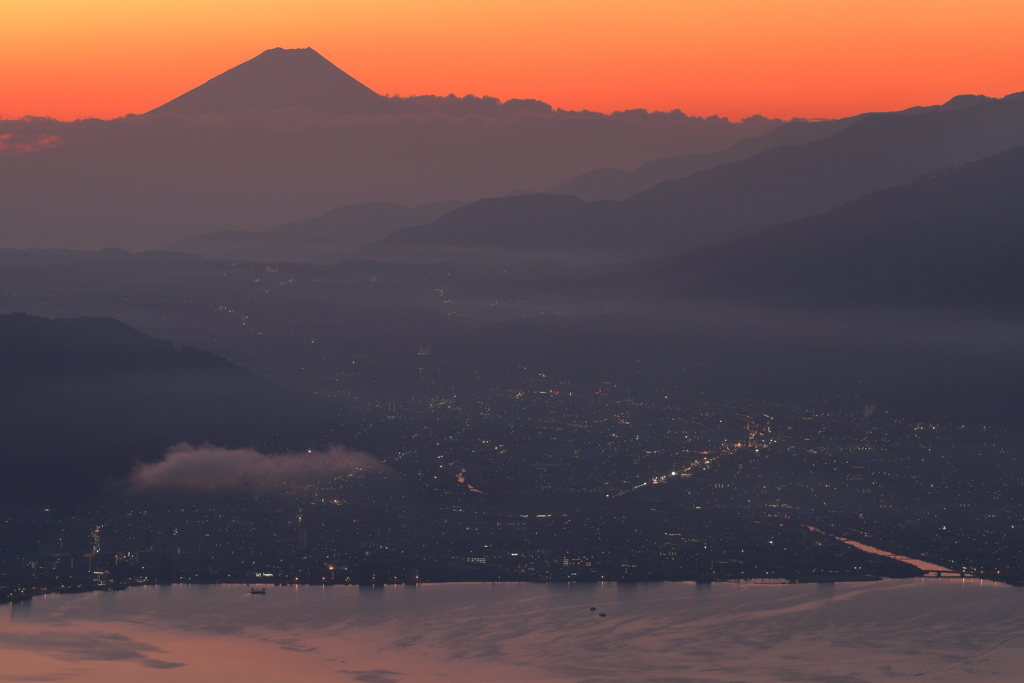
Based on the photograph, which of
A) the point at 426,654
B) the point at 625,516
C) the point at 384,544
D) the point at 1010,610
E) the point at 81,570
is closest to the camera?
the point at 426,654

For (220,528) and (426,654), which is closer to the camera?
(426,654)

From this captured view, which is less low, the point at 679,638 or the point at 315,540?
the point at 315,540

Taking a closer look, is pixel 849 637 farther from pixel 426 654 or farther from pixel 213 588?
pixel 213 588

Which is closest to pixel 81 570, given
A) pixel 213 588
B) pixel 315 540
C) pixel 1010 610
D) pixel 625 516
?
pixel 213 588

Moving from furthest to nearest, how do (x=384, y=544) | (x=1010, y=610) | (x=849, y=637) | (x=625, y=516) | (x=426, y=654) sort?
(x=625, y=516) → (x=384, y=544) → (x=1010, y=610) → (x=849, y=637) → (x=426, y=654)

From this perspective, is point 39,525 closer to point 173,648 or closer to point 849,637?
point 173,648

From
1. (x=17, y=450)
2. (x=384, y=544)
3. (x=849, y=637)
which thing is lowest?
(x=849, y=637)
